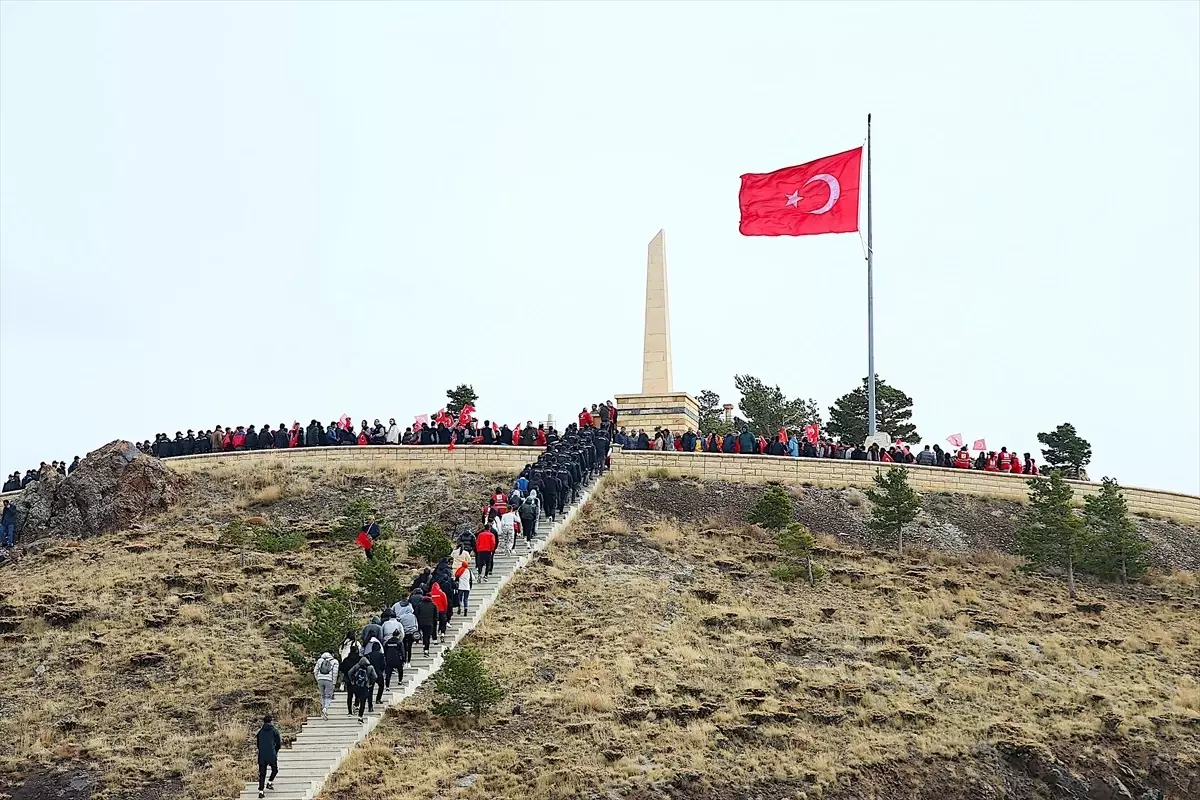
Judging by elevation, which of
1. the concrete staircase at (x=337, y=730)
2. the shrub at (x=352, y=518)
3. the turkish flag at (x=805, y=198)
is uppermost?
the turkish flag at (x=805, y=198)

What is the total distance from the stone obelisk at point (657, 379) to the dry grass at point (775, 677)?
45.0 ft

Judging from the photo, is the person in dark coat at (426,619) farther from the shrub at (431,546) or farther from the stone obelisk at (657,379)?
the stone obelisk at (657,379)

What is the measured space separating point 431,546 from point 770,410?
1416 inches

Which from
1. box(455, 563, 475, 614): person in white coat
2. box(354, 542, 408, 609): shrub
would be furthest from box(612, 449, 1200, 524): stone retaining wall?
box(455, 563, 475, 614): person in white coat

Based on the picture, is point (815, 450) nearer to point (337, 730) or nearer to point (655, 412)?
point (655, 412)

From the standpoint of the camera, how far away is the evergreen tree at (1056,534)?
3562cm

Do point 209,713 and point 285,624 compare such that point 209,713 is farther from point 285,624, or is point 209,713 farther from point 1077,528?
point 1077,528

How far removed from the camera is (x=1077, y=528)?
35750mm

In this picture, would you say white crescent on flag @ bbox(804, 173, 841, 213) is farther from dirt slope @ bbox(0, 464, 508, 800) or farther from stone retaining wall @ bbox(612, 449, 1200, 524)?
dirt slope @ bbox(0, 464, 508, 800)

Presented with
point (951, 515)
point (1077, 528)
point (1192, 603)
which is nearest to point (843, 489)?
point (951, 515)

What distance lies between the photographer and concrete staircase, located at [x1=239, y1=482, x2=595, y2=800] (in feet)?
71.6

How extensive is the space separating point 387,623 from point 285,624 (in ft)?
17.5

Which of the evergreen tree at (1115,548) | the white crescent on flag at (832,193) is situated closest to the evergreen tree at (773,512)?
the evergreen tree at (1115,548)

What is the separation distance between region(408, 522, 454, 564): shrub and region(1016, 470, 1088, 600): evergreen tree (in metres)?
13.9
